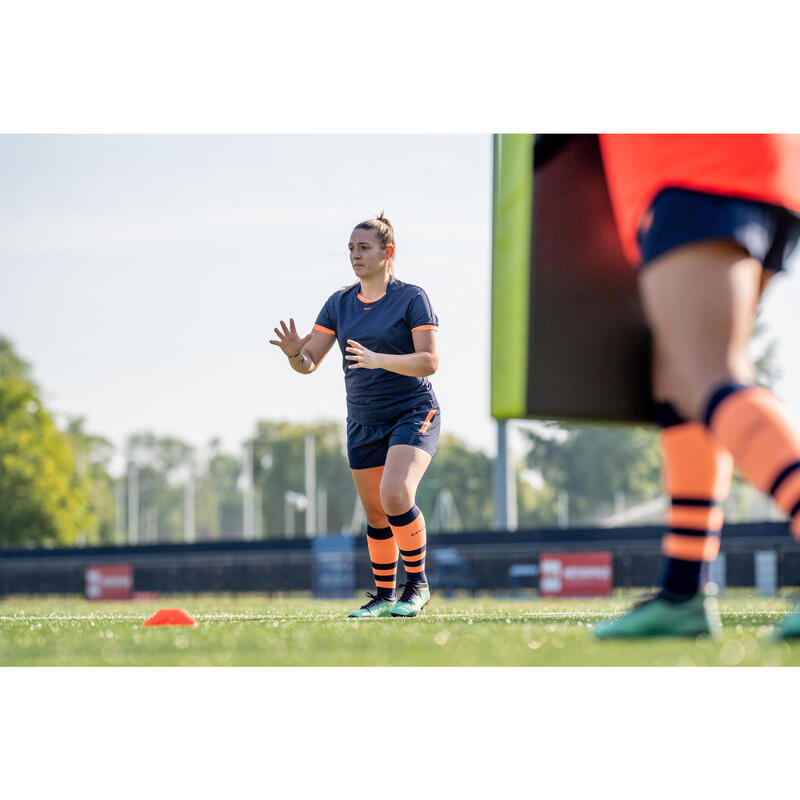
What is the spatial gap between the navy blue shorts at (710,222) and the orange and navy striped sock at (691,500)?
518 mm

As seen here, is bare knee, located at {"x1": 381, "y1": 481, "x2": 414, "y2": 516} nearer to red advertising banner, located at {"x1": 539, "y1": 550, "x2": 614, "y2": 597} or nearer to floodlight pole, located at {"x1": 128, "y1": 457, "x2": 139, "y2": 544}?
red advertising banner, located at {"x1": 539, "y1": 550, "x2": 614, "y2": 597}

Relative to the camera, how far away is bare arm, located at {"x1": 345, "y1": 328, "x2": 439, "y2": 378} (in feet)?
15.6

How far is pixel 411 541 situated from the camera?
532 centimetres

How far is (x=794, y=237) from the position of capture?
9.96 feet

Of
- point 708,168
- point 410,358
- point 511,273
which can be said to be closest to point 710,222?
point 708,168

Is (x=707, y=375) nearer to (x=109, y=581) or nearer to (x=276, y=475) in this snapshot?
(x=109, y=581)

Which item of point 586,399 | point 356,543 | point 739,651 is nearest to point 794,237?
point 586,399

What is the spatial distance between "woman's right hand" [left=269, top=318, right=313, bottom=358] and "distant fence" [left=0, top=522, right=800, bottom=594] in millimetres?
13868

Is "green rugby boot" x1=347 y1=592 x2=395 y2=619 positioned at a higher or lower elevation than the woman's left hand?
lower

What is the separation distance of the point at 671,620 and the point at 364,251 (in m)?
2.81

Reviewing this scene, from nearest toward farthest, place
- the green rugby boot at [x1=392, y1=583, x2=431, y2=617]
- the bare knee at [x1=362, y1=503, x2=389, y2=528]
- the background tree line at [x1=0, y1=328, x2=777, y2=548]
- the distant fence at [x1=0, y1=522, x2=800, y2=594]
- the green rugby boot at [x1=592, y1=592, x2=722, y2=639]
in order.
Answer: the green rugby boot at [x1=592, y1=592, x2=722, y2=639], the green rugby boot at [x1=392, y1=583, x2=431, y2=617], the bare knee at [x1=362, y1=503, x2=389, y2=528], the distant fence at [x1=0, y1=522, x2=800, y2=594], the background tree line at [x1=0, y1=328, x2=777, y2=548]

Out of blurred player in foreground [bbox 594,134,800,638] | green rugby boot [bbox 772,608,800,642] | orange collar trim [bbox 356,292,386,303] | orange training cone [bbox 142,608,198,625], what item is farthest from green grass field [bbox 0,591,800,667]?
orange collar trim [bbox 356,292,386,303]

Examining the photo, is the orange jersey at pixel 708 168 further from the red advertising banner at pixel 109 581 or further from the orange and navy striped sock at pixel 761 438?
the red advertising banner at pixel 109 581

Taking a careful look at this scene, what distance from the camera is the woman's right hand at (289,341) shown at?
16.8ft
